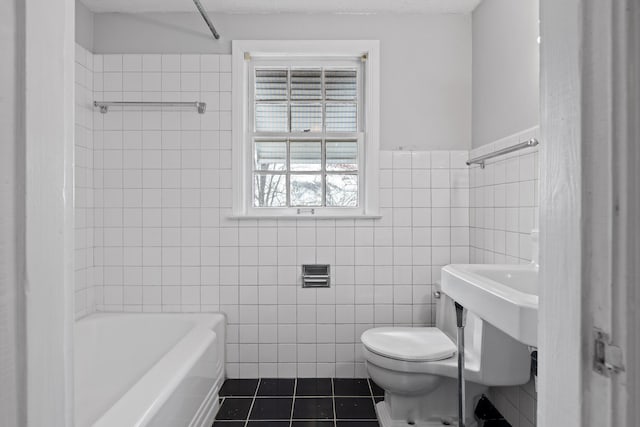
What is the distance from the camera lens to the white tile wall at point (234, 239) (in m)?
2.52

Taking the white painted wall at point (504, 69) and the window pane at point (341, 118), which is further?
the window pane at point (341, 118)

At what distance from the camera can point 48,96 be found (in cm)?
39

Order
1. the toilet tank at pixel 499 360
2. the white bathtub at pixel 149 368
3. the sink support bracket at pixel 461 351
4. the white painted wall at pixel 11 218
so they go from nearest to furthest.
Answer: the white painted wall at pixel 11 218, the white bathtub at pixel 149 368, the sink support bracket at pixel 461 351, the toilet tank at pixel 499 360

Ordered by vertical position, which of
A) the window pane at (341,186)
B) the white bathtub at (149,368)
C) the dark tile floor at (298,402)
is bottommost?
the dark tile floor at (298,402)

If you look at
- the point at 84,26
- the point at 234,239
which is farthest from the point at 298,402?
the point at 84,26

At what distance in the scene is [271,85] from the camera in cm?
263

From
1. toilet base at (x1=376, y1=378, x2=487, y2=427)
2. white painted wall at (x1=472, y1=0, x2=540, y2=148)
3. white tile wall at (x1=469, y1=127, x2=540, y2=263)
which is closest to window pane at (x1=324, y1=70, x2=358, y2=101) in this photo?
white painted wall at (x1=472, y1=0, x2=540, y2=148)

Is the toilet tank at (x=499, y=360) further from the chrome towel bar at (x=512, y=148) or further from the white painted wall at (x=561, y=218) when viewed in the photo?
the white painted wall at (x=561, y=218)

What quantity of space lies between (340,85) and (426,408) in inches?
76.2

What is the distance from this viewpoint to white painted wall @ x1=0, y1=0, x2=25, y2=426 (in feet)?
1.11

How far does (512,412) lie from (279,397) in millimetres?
1206

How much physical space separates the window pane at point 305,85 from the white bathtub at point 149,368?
147 cm

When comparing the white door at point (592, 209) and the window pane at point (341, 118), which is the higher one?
the window pane at point (341, 118)

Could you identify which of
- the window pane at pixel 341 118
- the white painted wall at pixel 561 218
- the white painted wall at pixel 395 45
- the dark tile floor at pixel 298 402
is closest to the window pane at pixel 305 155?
the window pane at pixel 341 118
